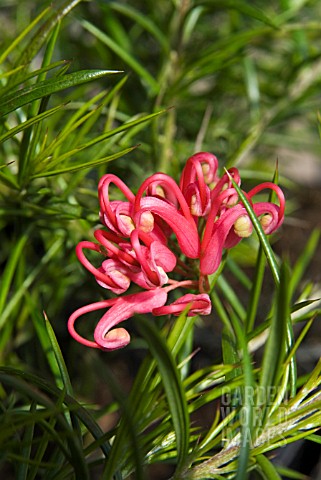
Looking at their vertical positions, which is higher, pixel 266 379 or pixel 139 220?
pixel 139 220

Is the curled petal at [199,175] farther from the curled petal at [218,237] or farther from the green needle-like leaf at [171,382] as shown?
the green needle-like leaf at [171,382]

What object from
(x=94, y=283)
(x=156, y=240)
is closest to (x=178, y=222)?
(x=156, y=240)

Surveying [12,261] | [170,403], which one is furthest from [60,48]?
[170,403]

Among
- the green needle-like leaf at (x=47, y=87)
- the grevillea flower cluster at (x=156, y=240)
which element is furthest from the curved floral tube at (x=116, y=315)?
the green needle-like leaf at (x=47, y=87)

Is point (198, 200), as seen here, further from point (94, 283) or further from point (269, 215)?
point (94, 283)

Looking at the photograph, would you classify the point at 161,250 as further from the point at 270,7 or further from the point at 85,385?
the point at 270,7

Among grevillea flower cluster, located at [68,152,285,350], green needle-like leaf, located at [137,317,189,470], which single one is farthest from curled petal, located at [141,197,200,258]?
green needle-like leaf, located at [137,317,189,470]

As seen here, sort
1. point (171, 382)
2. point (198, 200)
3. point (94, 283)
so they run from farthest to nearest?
point (94, 283), point (198, 200), point (171, 382)
